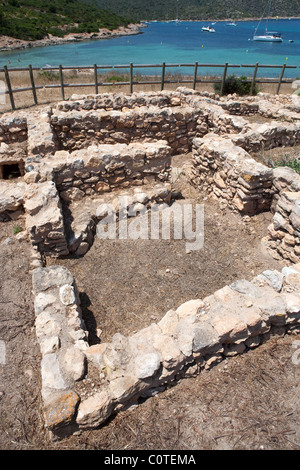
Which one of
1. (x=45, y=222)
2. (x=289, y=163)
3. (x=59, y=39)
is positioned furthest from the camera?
(x=59, y=39)

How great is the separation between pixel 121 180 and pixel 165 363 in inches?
197

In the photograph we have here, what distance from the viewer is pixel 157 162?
7301mm

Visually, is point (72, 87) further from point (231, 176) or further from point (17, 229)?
point (231, 176)

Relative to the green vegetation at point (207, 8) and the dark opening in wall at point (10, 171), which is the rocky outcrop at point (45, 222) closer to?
the dark opening in wall at point (10, 171)

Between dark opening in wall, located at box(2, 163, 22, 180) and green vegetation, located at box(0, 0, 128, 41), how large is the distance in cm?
4936

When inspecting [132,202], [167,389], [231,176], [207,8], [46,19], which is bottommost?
[167,389]

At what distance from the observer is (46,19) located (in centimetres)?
5816

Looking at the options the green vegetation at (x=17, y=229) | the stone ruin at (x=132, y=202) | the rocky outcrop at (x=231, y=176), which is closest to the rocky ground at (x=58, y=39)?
the stone ruin at (x=132, y=202)

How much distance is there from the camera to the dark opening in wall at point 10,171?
8.88 metres

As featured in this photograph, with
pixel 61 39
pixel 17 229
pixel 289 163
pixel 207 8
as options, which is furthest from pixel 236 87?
pixel 207 8

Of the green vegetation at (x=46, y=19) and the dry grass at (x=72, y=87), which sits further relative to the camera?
the green vegetation at (x=46, y=19)

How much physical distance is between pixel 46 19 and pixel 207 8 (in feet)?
382

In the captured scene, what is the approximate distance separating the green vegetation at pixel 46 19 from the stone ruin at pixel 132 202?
49.3 meters

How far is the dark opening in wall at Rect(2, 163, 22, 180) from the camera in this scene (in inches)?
350
